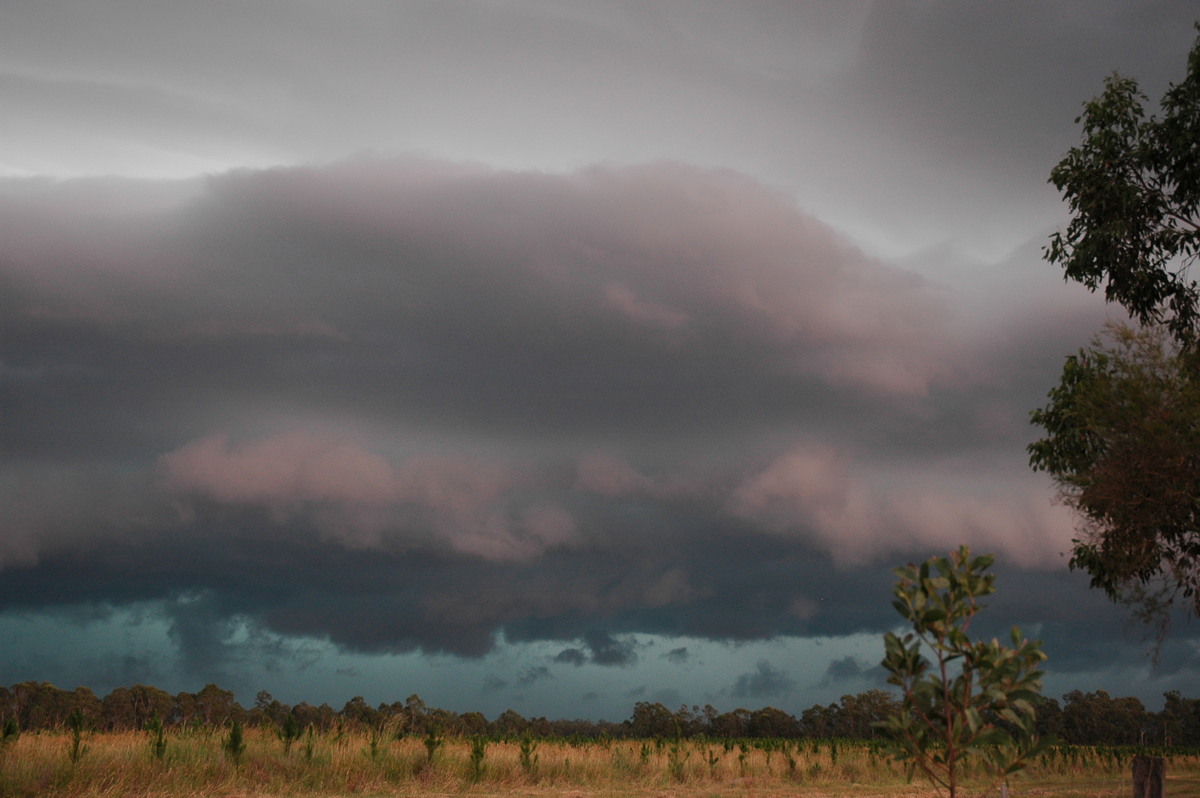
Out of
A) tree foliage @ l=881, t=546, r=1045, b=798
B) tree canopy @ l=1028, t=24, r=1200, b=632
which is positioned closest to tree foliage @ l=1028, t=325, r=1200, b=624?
tree canopy @ l=1028, t=24, r=1200, b=632

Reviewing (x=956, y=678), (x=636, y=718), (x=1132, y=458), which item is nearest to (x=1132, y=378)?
(x=1132, y=458)

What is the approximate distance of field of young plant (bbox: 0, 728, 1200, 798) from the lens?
52.4 ft

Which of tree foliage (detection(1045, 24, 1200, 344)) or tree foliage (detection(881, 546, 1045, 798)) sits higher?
tree foliage (detection(1045, 24, 1200, 344))

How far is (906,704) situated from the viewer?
409 cm

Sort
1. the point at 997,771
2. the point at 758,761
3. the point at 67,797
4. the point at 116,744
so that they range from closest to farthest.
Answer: the point at 997,771 < the point at 67,797 < the point at 116,744 < the point at 758,761

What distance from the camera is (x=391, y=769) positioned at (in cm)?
2073

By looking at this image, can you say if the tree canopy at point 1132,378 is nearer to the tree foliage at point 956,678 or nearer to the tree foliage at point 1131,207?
the tree foliage at point 1131,207

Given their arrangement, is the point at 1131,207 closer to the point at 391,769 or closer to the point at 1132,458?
the point at 1132,458

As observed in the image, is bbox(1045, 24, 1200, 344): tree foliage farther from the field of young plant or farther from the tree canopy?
the field of young plant

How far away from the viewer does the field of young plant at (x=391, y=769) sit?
15961 millimetres

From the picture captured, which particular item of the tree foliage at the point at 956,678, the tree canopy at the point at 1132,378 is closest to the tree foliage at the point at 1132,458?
the tree canopy at the point at 1132,378

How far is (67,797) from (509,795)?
9472 millimetres

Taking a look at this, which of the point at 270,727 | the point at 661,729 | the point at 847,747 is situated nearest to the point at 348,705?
the point at 661,729

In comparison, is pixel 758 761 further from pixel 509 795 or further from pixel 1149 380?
pixel 1149 380
